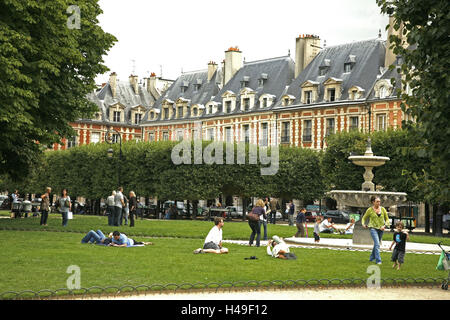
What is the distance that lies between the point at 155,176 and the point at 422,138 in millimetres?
38965

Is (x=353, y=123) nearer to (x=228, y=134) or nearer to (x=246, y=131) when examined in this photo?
(x=246, y=131)

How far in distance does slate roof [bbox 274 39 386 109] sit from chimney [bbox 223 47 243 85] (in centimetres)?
993

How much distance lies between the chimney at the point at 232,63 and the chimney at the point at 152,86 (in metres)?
17.7

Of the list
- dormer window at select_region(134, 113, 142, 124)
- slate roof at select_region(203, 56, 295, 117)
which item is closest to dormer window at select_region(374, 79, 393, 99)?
slate roof at select_region(203, 56, 295, 117)

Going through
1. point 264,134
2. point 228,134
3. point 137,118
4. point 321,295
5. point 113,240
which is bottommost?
point 321,295

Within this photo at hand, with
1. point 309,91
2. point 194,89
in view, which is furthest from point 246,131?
point 194,89

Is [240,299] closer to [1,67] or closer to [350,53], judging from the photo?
[1,67]

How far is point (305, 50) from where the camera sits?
6141cm

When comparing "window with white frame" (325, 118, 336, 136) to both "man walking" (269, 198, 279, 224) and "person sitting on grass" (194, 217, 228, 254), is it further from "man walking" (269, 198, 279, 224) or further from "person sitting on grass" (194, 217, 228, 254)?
"person sitting on grass" (194, 217, 228, 254)

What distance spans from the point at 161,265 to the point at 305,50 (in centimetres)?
4887

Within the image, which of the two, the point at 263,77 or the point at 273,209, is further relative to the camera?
the point at 263,77

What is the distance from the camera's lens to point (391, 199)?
23.1 metres

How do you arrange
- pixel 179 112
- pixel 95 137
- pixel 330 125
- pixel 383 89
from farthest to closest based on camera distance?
1. pixel 95 137
2. pixel 179 112
3. pixel 330 125
4. pixel 383 89

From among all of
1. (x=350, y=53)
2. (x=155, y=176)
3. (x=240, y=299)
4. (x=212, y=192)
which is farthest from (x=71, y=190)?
(x=240, y=299)
